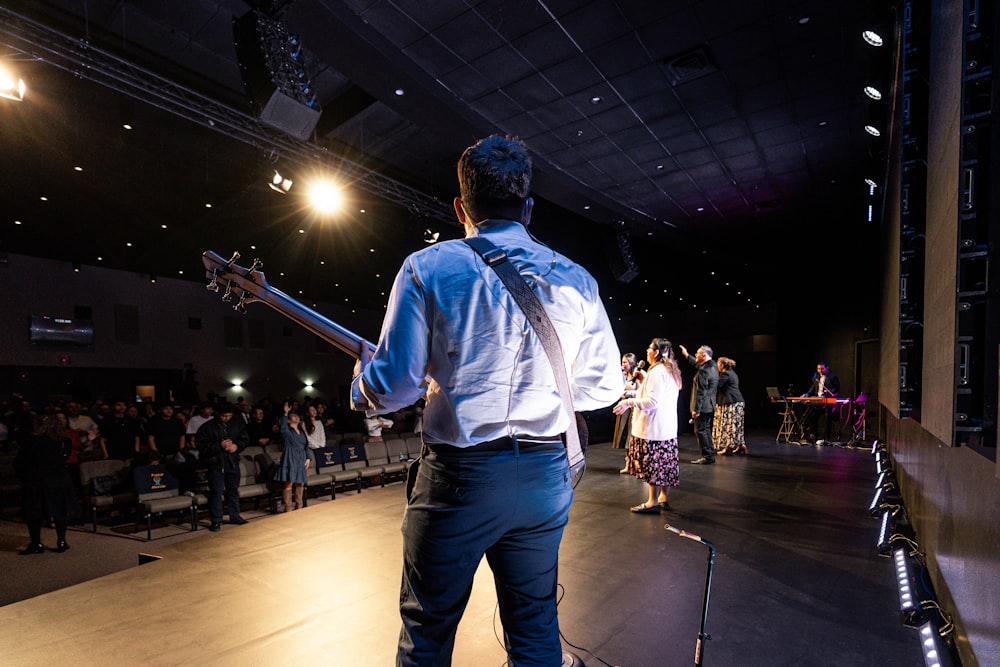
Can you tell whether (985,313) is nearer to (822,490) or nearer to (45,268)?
(822,490)

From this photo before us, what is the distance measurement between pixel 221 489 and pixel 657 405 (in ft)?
18.0

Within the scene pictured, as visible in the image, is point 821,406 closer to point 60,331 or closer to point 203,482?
point 203,482

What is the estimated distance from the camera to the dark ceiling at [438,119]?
453cm

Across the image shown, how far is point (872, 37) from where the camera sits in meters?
4.48

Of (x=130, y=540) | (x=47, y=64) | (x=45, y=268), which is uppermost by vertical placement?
(x=47, y=64)

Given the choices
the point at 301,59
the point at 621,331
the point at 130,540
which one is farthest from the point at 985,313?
the point at 621,331

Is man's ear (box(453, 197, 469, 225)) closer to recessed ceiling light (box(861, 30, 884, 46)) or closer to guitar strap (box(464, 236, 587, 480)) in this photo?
guitar strap (box(464, 236, 587, 480))

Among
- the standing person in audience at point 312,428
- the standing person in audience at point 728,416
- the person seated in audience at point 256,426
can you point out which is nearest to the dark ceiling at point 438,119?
the standing person in audience at point 728,416

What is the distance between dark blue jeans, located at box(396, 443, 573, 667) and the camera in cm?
105

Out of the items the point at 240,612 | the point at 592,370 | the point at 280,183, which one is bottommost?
the point at 240,612

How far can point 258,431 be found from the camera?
948 centimetres

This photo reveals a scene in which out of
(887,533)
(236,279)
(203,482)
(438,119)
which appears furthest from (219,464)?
(887,533)

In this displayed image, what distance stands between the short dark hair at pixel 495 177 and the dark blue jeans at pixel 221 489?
21.4 ft

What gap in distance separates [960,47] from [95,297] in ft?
53.1
